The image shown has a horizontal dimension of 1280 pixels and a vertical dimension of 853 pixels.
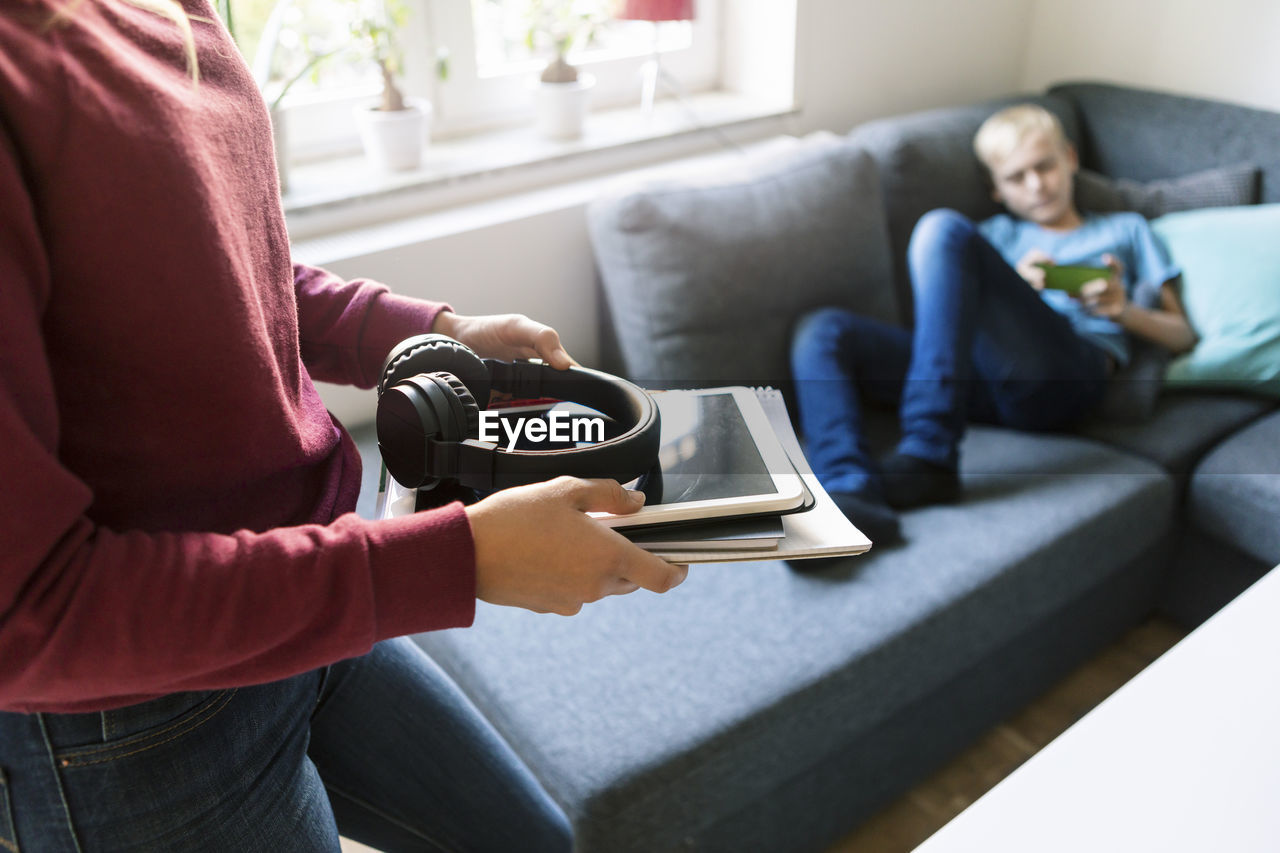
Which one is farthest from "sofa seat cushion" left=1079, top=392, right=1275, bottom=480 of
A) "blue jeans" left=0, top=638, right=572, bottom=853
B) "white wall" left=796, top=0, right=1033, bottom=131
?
"blue jeans" left=0, top=638, right=572, bottom=853

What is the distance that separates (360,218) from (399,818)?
109 cm

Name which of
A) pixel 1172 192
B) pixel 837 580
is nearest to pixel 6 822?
pixel 837 580

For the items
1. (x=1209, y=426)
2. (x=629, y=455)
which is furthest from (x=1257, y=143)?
(x=629, y=455)

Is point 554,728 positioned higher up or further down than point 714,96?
further down

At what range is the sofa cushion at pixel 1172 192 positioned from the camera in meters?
1.96

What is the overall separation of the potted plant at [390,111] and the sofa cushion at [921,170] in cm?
86

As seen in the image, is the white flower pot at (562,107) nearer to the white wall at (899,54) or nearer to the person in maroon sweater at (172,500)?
the white wall at (899,54)

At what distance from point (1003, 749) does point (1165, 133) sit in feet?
4.71

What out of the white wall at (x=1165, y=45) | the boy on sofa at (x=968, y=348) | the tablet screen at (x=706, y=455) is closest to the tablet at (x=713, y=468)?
the tablet screen at (x=706, y=455)

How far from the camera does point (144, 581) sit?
43 cm

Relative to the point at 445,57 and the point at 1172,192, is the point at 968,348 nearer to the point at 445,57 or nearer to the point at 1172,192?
the point at 1172,192

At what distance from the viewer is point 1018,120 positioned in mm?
1965

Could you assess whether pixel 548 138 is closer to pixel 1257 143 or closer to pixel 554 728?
pixel 554 728

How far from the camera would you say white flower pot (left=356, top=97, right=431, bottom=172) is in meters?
1.65
